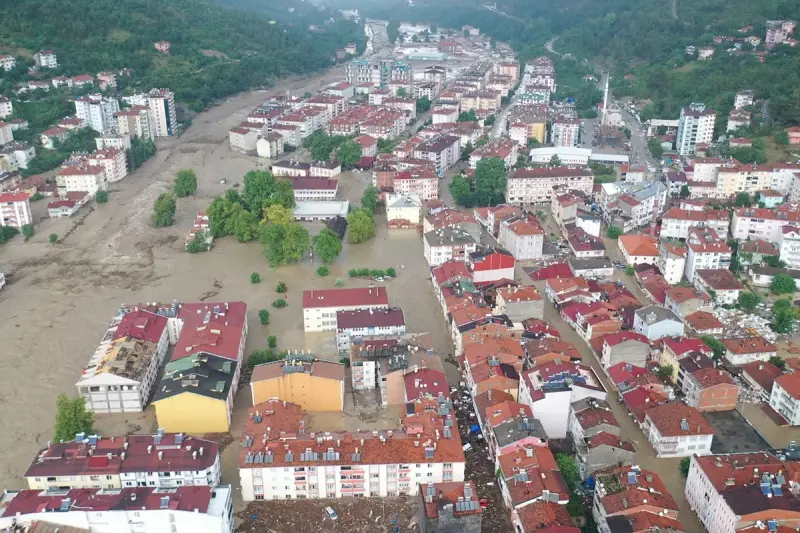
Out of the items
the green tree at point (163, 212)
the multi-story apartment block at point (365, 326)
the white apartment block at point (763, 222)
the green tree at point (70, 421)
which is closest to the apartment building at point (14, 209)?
the green tree at point (163, 212)

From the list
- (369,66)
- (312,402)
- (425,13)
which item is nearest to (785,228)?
(312,402)

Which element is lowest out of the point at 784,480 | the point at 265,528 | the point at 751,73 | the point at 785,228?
Answer: the point at 265,528

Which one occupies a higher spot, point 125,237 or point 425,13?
point 425,13

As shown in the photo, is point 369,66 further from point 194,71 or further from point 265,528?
point 265,528

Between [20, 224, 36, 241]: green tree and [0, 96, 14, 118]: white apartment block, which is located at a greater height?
[0, 96, 14, 118]: white apartment block

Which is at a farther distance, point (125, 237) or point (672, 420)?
point (125, 237)

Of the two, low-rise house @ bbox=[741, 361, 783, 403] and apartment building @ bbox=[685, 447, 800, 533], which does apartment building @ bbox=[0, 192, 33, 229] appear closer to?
apartment building @ bbox=[685, 447, 800, 533]

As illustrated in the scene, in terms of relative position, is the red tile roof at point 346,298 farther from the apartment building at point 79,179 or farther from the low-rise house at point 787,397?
the apartment building at point 79,179

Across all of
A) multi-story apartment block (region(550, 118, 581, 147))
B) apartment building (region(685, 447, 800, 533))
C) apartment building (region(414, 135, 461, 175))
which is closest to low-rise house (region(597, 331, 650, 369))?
apartment building (region(685, 447, 800, 533))
